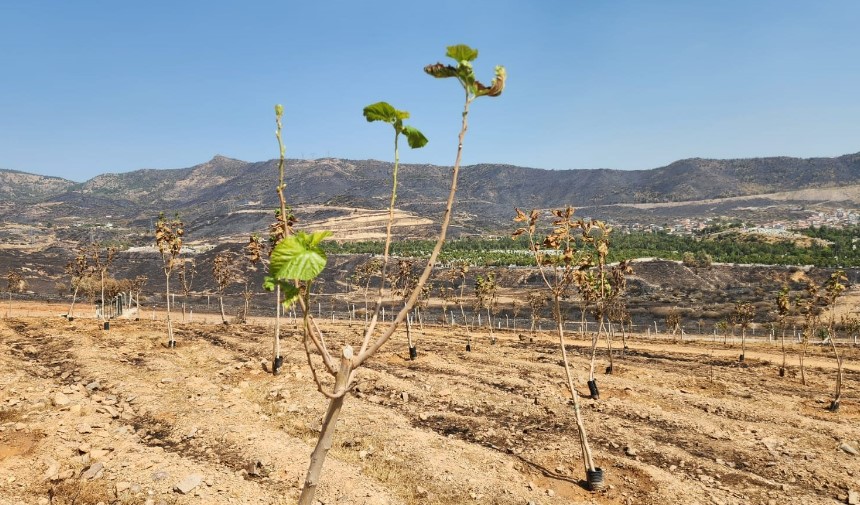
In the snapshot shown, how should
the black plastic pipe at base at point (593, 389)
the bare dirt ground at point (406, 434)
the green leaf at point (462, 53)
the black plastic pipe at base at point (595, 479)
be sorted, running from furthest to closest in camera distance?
1. the black plastic pipe at base at point (593, 389)
2. the black plastic pipe at base at point (595, 479)
3. the bare dirt ground at point (406, 434)
4. the green leaf at point (462, 53)

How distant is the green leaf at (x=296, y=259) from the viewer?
3625 millimetres

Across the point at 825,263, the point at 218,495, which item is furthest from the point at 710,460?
the point at 825,263

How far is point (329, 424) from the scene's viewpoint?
4.44 m

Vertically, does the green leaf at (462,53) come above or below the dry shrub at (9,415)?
above

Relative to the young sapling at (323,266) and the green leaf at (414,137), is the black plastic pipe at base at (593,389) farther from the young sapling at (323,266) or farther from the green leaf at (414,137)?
the green leaf at (414,137)

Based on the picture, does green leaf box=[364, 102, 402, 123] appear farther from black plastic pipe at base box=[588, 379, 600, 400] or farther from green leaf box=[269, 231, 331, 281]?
black plastic pipe at base box=[588, 379, 600, 400]

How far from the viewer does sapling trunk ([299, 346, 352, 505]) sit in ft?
14.3

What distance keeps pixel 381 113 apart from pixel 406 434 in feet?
47.9

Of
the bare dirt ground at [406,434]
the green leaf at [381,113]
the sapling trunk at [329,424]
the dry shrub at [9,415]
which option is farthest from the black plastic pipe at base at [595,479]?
the dry shrub at [9,415]

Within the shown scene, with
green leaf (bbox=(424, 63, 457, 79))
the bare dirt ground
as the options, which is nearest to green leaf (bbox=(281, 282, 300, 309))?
green leaf (bbox=(424, 63, 457, 79))

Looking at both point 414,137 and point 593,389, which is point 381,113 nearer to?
point 414,137

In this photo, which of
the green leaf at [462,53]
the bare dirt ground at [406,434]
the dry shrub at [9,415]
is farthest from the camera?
the dry shrub at [9,415]

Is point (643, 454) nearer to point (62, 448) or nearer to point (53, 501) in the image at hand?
point (53, 501)

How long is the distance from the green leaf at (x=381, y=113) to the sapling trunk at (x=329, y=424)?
6.28 ft
